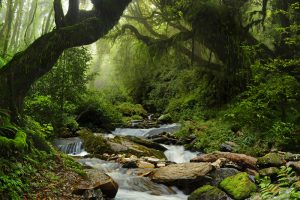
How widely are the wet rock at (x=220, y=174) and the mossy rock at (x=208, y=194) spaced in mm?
693

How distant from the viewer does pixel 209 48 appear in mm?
16281

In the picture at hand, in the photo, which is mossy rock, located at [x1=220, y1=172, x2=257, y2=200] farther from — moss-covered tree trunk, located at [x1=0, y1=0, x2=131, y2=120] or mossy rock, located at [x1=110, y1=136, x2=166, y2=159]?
moss-covered tree trunk, located at [x1=0, y1=0, x2=131, y2=120]

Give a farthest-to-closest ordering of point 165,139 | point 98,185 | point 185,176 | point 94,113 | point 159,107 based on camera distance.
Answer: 1. point 159,107
2. point 94,113
3. point 165,139
4. point 185,176
5. point 98,185

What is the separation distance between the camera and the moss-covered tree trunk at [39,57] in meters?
6.80

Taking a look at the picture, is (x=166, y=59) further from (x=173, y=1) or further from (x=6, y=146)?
(x=6, y=146)

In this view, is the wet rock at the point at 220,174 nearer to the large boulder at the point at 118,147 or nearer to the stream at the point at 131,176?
the stream at the point at 131,176

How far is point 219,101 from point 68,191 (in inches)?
478

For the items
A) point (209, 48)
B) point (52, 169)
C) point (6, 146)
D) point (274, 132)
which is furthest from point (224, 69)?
point (6, 146)

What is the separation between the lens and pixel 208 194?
7.20 meters

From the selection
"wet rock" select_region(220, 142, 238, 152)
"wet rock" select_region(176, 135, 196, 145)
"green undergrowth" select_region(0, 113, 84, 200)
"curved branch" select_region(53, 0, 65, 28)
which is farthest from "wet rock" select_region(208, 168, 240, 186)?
"wet rock" select_region(176, 135, 196, 145)

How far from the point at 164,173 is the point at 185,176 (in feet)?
1.95

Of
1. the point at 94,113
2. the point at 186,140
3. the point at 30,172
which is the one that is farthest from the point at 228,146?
the point at 30,172

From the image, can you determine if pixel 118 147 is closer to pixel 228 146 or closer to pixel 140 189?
pixel 228 146

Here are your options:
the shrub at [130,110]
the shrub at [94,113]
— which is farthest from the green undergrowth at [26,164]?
the shrub at [130,110]
